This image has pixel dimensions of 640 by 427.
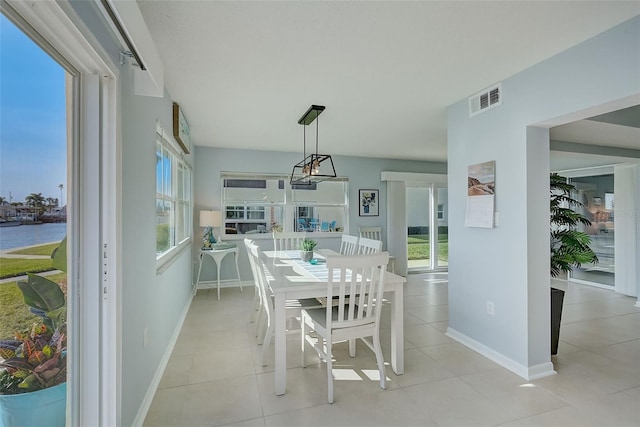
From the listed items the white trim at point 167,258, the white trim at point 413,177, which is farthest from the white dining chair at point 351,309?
the white trim at point 413,177

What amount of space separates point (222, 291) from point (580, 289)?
588 cm

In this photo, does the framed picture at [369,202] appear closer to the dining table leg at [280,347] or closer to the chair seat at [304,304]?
the chair seat at [304,304]

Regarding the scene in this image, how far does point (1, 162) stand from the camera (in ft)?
2.90

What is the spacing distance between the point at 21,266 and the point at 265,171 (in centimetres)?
452

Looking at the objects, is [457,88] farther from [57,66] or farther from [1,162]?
A: [1,162]

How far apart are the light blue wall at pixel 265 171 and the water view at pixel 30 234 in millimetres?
4010

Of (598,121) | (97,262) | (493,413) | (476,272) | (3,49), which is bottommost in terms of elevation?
(493,413)

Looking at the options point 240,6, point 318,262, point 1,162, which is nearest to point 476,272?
point 318,262

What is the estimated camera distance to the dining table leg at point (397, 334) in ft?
7.93

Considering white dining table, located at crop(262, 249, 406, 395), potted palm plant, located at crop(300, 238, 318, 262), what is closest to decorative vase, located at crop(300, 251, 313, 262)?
potted palm plant, located at crop(300, 238, 318, 262)

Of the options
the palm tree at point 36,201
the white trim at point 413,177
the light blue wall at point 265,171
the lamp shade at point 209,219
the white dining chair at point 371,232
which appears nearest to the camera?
the palm tree at point 36,201

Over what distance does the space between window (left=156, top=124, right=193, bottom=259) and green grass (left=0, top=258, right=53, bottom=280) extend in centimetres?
144

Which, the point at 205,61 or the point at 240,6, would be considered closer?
the point at 240,6

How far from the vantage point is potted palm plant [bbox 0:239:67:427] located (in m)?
1.00
